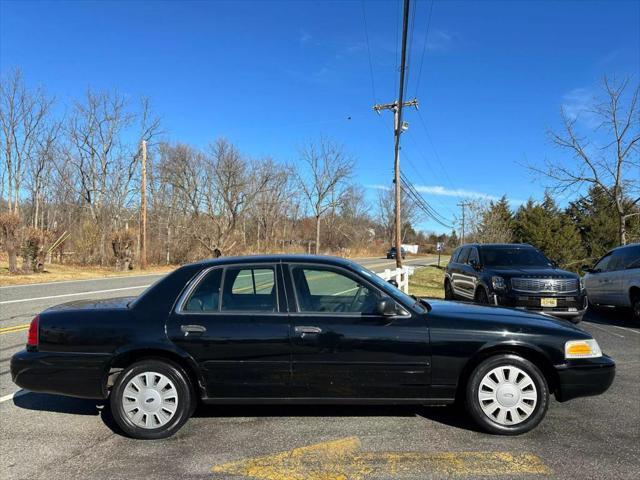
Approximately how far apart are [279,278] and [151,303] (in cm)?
113

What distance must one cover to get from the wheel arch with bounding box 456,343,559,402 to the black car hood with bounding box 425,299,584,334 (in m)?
0.20

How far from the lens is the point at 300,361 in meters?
3.83

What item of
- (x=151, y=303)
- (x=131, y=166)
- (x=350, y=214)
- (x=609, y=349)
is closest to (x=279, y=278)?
(x=151, y=303)

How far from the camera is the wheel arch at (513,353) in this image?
12.8 ft

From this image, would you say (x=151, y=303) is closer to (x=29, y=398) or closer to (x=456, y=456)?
(x=29, y=398)

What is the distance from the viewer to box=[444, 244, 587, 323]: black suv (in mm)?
8711

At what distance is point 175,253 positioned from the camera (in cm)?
3812

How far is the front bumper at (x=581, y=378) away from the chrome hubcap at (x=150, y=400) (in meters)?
3.28

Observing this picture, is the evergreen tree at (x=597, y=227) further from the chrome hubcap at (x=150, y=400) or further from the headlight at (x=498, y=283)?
the chrome hubcap at (x=150, y=400)

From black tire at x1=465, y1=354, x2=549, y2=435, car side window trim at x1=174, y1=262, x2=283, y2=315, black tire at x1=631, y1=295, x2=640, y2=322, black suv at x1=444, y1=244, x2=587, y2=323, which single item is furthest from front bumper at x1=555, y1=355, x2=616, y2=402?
black tire at x1=631, y1=295, x2=640, y2=322

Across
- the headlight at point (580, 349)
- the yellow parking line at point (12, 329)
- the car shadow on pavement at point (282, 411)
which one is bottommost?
the car shadow on pavement at point (282, 411)

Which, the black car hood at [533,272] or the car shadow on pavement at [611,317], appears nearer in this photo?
the black car hood at [533,272]

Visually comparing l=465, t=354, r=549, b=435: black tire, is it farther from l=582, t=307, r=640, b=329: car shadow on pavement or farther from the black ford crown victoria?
l=582, t=307, r=640, b=329: car shadow on pavement

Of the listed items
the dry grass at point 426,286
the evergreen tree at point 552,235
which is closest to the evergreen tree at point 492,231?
the evergreen tree at point 552,235
